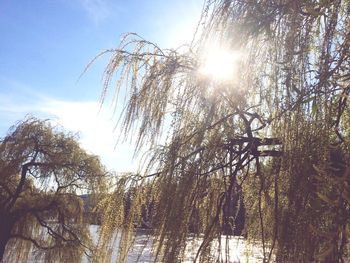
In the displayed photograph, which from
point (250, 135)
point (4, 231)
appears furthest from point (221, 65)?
point (4, 231)

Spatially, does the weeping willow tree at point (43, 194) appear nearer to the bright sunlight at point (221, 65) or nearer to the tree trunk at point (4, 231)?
the tree trunk at point (4, 231)

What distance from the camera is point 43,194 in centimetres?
1145

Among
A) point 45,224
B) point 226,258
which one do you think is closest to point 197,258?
point 226,258

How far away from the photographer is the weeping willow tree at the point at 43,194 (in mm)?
10727

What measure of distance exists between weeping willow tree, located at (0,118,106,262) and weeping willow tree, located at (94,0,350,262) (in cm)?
835

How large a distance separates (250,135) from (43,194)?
10033 millimetres

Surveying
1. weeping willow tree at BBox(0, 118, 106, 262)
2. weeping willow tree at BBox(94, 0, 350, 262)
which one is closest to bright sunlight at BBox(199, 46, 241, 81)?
weeping willow tree at BBox(94, 0, 350, 262)

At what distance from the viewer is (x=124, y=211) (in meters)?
2.65

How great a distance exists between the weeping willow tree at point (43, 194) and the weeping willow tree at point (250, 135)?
329 inches

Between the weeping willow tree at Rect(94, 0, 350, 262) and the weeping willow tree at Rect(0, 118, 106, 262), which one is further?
the weeping willow tree at Rect(0, 118, 106, 262)

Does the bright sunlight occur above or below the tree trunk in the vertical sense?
above

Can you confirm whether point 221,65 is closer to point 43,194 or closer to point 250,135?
point 250,135

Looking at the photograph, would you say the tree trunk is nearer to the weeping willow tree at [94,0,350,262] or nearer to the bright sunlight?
the weeping willow tree at [94,0,350,262]

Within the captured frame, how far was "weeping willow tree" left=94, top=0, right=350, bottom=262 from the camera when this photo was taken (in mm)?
1611
